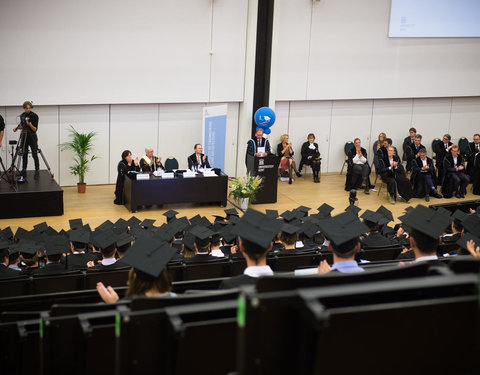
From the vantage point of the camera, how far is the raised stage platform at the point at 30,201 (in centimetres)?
1103

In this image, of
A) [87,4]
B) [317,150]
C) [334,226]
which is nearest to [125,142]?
[87,4]

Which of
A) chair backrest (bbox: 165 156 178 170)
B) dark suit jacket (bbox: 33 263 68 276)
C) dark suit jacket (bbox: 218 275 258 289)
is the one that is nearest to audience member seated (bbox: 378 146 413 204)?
chair backrest (bbox: 165 156 178 170)

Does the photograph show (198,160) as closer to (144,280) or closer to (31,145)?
(31,145)

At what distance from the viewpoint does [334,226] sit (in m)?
4.22

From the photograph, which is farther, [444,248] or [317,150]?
[317,150]

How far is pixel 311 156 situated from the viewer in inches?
602

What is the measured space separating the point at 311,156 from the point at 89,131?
5469 millimetres

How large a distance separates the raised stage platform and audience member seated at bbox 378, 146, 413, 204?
7.09 meters

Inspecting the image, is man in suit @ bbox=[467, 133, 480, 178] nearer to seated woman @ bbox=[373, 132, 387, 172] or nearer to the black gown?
seated woman @ bbox=[373, 132, 387, 172]

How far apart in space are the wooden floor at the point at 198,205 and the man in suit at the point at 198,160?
0.92m

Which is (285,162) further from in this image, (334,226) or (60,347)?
(60,347)

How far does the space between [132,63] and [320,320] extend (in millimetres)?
12699

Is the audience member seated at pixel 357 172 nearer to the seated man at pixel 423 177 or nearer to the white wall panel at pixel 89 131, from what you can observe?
the seated man at pixel 423 177

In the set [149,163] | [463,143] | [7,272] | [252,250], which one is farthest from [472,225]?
[463,143]
